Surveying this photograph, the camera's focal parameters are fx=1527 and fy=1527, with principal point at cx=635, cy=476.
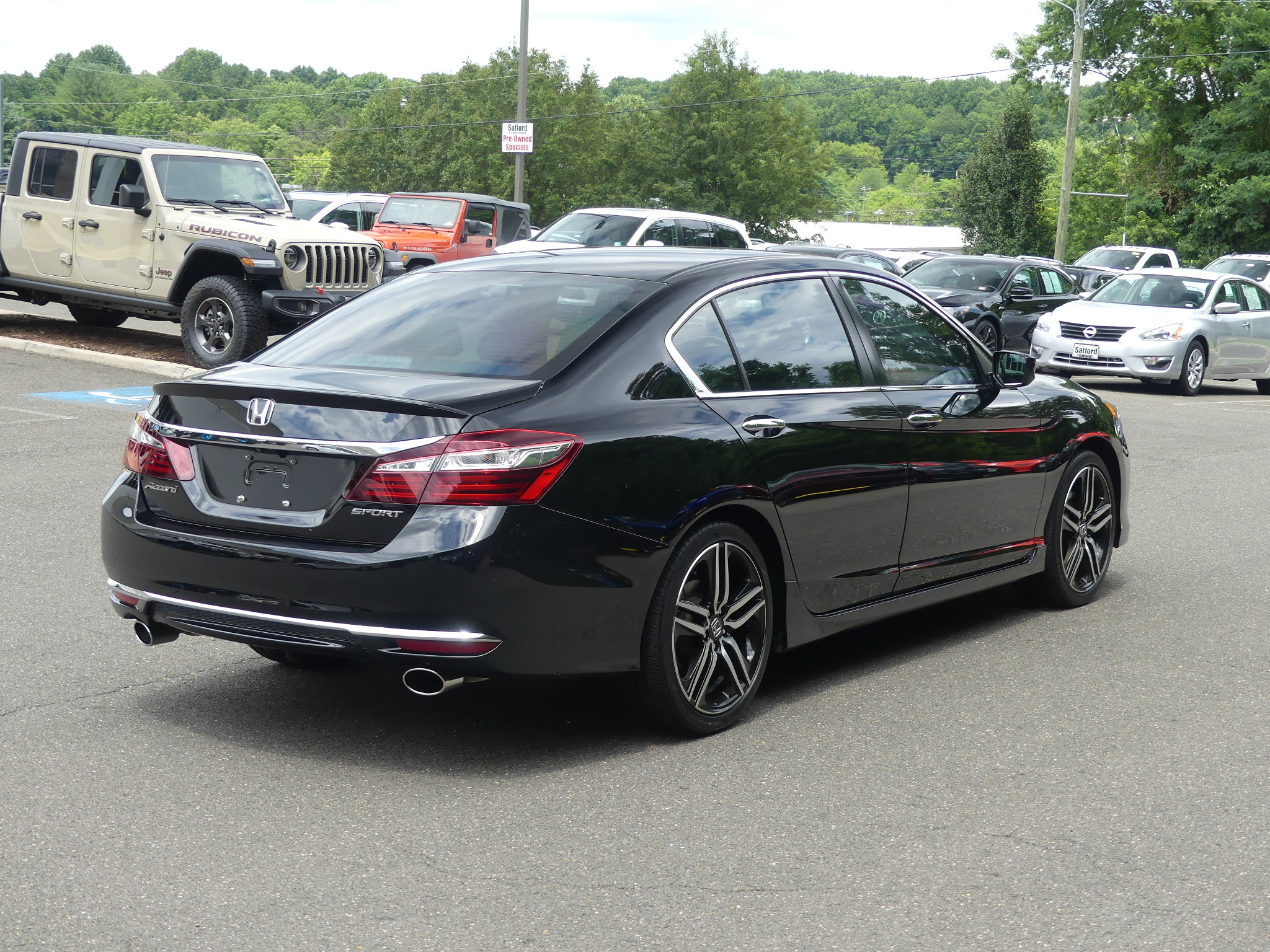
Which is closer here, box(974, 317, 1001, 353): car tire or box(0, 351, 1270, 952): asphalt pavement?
box(0, 351, 1270, 952): asphalt pavement

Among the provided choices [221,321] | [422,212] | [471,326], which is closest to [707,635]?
[471,326]

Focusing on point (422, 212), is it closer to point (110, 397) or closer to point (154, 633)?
point (110, 397)

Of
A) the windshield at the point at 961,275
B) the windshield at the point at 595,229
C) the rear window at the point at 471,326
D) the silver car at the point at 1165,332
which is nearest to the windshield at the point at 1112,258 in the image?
A: the windshield at the point at 961,275

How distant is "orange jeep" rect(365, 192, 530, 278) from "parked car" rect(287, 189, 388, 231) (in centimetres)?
233

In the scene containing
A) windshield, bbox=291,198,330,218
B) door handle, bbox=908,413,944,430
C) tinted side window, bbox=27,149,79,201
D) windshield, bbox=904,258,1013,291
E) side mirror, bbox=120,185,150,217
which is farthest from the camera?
windshield, bbox=291,198,330,218

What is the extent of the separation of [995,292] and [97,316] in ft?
41.2

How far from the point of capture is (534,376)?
4.62m

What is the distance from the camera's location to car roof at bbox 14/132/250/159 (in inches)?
619

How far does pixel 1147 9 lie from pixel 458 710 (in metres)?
51.9

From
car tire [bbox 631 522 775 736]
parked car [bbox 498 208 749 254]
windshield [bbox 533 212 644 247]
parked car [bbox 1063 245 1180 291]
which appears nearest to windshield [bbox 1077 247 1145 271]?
parked car [bbox 1063 245 1180 291]

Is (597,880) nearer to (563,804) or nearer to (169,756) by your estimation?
(563,804)

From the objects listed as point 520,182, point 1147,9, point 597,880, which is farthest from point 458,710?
point 1147,9

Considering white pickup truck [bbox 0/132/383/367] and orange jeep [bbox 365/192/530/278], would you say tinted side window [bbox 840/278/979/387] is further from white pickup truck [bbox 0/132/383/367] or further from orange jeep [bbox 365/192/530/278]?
orange jeep [bbox 365/192/530/278]

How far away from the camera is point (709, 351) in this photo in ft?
16.6
